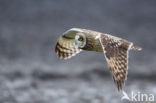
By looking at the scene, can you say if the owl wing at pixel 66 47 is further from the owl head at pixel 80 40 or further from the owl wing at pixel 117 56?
the owl wing at pixel 117 56

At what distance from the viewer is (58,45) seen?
3.71 meters

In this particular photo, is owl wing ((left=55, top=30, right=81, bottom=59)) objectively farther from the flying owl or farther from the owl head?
the owl head

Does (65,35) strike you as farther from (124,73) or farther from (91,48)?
(124,73)

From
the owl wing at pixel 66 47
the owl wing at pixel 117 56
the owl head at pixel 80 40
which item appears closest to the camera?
the owl wing at pixel 117 56

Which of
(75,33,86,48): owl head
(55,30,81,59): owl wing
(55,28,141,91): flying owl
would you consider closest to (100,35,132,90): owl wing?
(55,28,141,91): flying owl

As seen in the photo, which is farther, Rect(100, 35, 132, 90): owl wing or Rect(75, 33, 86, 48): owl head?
Rect(75, 33, 86, 48): owl head

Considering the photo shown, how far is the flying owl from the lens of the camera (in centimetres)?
300

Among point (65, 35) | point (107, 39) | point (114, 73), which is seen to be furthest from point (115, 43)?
Result: point (65, 35)

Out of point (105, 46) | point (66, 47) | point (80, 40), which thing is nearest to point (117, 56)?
point (105, 46)

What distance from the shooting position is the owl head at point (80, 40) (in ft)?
10.9

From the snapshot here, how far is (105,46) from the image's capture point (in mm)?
3072

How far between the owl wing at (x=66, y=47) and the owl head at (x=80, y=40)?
181mm

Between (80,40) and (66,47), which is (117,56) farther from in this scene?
(66,47)

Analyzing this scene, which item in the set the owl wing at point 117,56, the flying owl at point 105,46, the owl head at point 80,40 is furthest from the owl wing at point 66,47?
the owl wing at point 117,56
